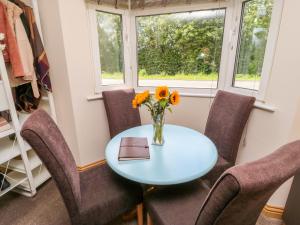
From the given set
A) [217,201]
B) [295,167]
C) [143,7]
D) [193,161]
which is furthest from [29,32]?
[295,167]

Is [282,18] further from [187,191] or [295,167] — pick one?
[187,191]

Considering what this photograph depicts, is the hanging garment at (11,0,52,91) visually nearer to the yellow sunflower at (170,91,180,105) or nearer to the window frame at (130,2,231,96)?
the window frame at (130,2,231,96)

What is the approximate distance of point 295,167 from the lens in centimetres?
62

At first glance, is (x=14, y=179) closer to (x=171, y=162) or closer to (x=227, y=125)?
(x=171, y=162)

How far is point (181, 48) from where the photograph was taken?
7.03ft

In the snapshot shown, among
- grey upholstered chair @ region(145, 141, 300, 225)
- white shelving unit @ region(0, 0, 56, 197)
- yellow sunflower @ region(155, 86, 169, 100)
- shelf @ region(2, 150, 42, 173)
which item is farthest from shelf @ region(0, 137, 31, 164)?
grey upholstered chair @ region(145, 141, 300, 225)

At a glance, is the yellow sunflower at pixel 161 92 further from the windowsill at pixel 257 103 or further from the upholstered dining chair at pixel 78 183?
the windowsill at pixel 257 103

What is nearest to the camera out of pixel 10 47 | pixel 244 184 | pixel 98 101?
pixel 244 184

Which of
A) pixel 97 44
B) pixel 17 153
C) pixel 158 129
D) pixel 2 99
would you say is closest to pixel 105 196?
pixel 158 129

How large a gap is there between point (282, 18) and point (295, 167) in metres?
1.23

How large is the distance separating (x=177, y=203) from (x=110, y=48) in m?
1.81

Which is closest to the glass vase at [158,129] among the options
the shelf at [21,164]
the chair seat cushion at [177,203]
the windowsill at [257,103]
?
the chair seat cushion at [177,203]

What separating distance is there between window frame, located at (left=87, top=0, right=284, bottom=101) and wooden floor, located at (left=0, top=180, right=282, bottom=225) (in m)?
1.18

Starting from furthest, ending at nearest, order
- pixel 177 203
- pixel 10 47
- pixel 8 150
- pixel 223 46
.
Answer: pixel 223 46, pixel 8 150, pixel 10 47, pixel 177 203
